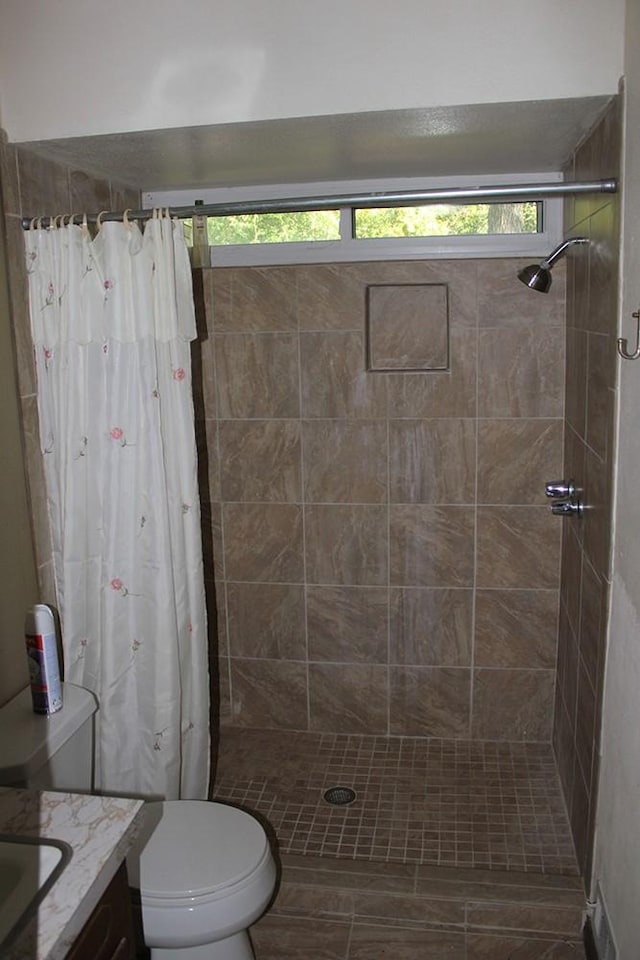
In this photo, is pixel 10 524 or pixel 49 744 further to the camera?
pixel 10 524

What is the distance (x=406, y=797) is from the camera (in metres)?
2.80

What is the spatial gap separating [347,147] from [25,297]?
98 cm

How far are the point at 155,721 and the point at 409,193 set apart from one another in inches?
61.9

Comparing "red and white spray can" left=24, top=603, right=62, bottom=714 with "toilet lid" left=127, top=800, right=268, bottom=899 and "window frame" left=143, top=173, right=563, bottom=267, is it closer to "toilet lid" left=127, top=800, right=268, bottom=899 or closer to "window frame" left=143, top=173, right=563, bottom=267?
"toilet lid" left=127, top=800, right=268, bottom=899

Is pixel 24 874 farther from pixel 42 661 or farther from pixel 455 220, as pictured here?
pixel 455 220

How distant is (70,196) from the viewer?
2441 mm

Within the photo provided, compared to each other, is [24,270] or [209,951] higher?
[24,270]

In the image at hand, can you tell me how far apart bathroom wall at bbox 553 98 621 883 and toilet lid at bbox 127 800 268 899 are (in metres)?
0.92

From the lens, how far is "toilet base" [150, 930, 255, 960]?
195 cm

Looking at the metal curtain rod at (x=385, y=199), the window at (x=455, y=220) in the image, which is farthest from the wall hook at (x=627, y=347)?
the window at (x=455, y=220)

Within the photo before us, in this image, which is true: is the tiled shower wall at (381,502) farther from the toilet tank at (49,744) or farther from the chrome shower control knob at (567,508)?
the toilet tank at (49,744)

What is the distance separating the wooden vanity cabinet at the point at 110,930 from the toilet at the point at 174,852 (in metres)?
0.39

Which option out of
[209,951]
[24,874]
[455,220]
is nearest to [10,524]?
[24,874]

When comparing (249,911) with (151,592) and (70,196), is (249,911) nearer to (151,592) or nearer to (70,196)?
(151,592)
